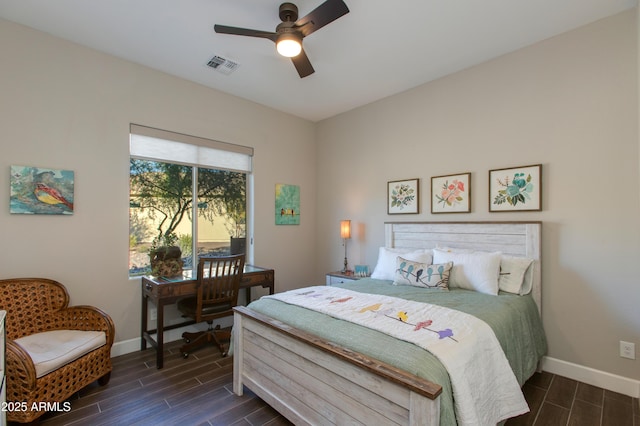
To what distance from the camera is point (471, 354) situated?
62.2 inches

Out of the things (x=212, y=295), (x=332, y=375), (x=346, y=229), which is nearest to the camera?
(x=332, y=375)

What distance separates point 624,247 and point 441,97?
211 centimetres

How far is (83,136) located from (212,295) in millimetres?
1877

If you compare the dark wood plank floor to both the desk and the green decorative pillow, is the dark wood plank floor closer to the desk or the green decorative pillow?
the desk

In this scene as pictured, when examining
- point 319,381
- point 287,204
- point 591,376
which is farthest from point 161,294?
point 591,376

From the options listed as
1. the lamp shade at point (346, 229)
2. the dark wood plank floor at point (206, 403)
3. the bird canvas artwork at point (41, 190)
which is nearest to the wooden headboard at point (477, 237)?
the lamp shade at point (346, 229)

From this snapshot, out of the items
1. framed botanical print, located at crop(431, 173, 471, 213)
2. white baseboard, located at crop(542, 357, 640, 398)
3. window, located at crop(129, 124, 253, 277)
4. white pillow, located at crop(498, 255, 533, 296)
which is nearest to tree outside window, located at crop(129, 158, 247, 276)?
window, located at crop(129, 124, 253, 277)

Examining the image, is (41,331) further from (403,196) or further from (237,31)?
(403,196)

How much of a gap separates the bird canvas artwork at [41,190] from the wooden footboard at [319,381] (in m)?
1.86

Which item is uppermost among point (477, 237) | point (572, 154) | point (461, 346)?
point (572, 154)

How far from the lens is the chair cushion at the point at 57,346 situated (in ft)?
6.48

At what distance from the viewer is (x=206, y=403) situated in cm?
221

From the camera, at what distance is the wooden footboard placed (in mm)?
1323

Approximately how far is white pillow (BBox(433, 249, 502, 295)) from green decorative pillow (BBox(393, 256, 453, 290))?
91 mm
